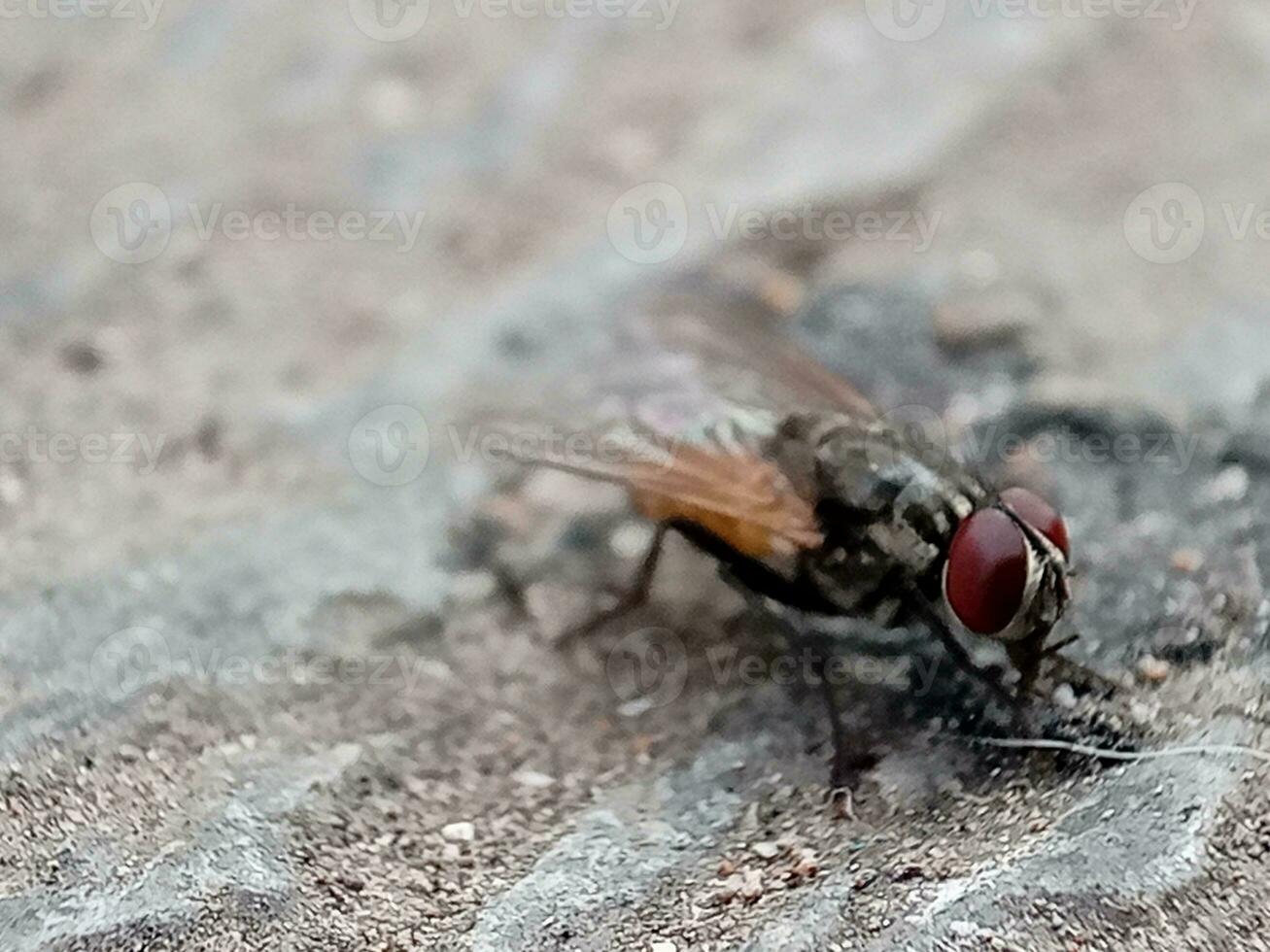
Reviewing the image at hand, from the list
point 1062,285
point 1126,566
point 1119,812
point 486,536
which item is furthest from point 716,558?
point 1062,285

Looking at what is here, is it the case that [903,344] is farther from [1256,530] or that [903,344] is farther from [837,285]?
[1256,530]
